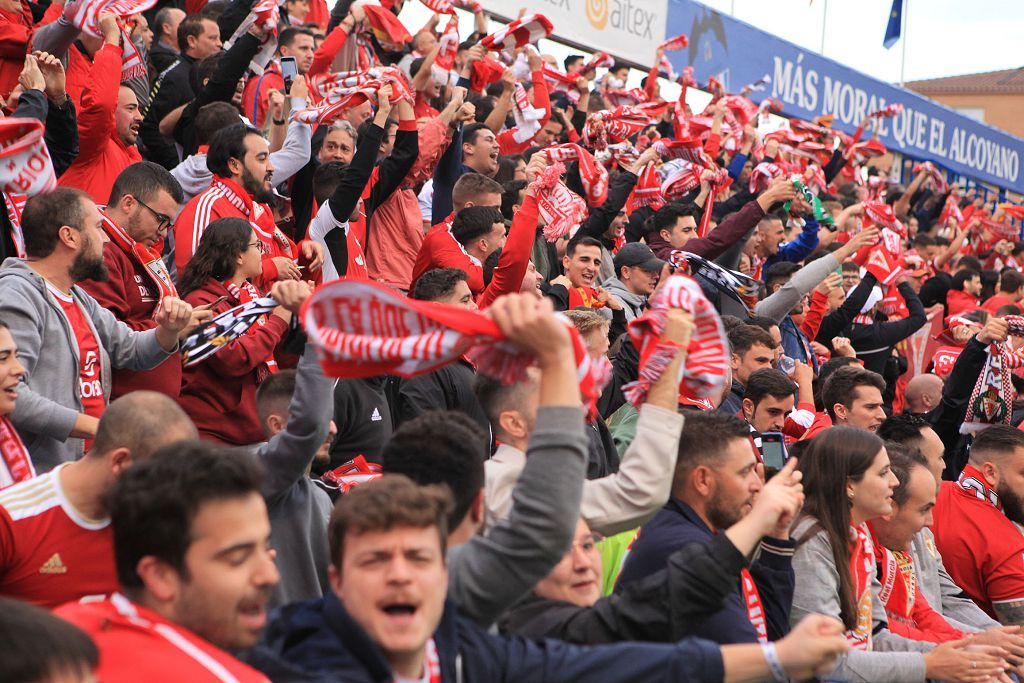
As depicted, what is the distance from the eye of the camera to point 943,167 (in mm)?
27391

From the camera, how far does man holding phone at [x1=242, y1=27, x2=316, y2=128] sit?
9.58 m

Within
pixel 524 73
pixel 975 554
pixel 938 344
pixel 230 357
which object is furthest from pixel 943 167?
pixel 230 357

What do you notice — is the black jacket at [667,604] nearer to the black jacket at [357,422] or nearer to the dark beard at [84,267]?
the black jacket at [357,422]

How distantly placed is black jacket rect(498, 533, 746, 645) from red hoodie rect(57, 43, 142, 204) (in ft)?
14.5

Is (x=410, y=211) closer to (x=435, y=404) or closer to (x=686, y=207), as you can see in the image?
(x=686, y=207)

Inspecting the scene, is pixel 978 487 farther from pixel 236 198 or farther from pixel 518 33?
pixel 518 33

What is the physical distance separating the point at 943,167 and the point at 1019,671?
2389cm

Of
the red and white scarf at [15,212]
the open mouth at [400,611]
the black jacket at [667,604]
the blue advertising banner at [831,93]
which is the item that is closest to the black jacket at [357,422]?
the red and white scarf at [15,212]

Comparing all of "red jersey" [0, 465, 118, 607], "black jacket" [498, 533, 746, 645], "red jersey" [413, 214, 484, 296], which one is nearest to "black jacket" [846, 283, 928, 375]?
"red jersey" [413, 214, 484, 296]

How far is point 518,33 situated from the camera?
10.8m

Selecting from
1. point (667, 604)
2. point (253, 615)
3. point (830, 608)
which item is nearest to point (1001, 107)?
point (830, 608)

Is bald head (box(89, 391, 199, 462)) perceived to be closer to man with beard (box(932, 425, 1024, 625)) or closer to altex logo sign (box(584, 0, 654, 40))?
man with beard (box(932, 425, 1024, 625))

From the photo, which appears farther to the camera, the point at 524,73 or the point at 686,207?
the point at 524,73

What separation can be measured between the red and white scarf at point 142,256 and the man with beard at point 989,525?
3827 millimetres
